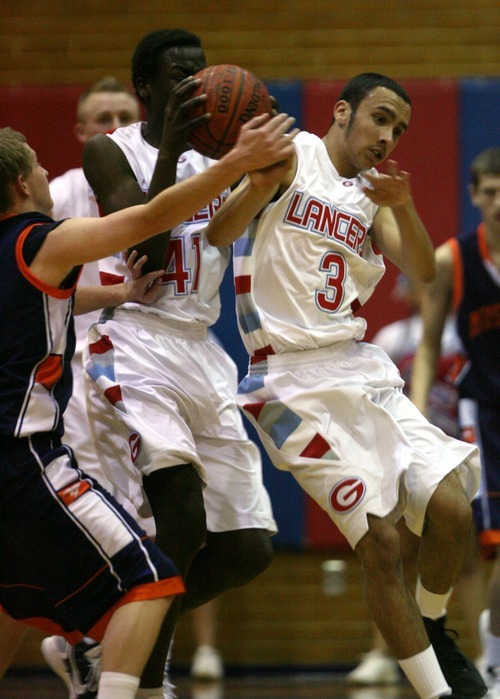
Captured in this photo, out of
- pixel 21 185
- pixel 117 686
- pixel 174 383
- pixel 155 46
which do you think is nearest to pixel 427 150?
pixel 155 46

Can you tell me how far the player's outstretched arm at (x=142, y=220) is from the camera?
329 centimetres

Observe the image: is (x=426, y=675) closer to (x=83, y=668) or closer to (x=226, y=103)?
(x=83, y=668)

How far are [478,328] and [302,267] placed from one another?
1.82 meters

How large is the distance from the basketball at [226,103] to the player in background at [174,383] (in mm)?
60

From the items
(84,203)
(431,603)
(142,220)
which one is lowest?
(431,603)

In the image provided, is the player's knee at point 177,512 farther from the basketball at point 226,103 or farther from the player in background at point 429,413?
the player in background at point 429,413

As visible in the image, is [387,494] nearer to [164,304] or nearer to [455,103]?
[164,304]

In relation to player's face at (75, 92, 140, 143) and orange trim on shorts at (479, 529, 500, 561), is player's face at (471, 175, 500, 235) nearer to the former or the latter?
orange trim on shorts at (479, 529, 500, 561)

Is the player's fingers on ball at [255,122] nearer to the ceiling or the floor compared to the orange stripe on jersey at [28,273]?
nearer to the ceiling

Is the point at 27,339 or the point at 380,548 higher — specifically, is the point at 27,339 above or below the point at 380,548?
above

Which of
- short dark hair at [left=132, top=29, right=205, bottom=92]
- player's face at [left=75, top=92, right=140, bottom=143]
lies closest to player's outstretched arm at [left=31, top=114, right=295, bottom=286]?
short dark hair at [left=132, top=29, right=205, bottom=92]

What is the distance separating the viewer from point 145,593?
3234 millimetres

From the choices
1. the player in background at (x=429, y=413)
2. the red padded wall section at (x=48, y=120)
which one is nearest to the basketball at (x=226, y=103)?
the player in background at (x=429, y=413)

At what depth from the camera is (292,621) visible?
682cm
